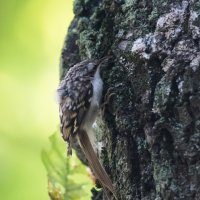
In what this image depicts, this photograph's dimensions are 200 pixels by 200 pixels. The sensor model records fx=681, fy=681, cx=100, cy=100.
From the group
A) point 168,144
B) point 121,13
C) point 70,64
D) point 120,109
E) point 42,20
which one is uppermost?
point 42,20

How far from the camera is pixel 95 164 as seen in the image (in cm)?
255

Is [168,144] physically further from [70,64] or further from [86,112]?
[70,64]

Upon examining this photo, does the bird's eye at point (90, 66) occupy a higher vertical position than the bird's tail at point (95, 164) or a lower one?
higher

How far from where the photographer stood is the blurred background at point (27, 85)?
326cm

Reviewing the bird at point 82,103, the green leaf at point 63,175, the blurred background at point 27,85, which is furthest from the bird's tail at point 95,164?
the blurred background at point 27,85

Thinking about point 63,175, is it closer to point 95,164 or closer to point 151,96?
point 95,164

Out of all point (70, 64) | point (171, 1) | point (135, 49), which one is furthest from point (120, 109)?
point (70, 64)

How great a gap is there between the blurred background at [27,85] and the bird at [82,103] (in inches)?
18.9

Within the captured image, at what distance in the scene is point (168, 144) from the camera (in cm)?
219

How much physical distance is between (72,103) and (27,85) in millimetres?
697

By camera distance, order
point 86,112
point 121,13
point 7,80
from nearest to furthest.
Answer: point 121,13
point 86,112
point 7,80

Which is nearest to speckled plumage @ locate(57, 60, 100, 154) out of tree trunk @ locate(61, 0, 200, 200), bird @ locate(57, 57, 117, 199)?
bird @ locate(57, 57, 117, 199)

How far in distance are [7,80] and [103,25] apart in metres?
0.96

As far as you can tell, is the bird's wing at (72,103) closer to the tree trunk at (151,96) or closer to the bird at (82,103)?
the bird at (82,103)
